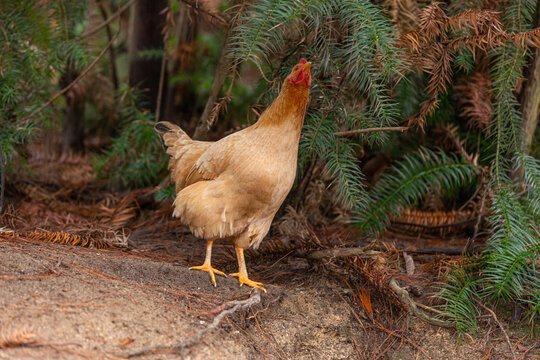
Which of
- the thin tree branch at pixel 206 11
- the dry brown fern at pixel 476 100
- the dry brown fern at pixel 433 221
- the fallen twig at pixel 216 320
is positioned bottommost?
the dry brown fern at pixel 433 221

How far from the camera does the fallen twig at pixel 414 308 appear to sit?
2.65 meters

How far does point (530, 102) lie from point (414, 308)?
70.3 inches

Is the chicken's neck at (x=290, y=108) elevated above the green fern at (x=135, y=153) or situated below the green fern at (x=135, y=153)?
above

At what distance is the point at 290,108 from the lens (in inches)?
109

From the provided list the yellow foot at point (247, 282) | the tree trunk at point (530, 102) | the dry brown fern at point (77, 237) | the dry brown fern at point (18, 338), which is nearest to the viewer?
the dry brown fern at point (18, 338)

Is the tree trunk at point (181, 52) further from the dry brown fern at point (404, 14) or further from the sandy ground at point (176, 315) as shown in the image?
the sandy ground at point (176, 315)

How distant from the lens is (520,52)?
315cm

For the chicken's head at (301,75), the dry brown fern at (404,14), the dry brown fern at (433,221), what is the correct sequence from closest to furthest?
the chicken's head at (301,75), the dry brown fern at (404,14), the dry brown fern at (433,221)

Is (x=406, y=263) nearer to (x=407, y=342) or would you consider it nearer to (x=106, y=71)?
(x=407, y=342)

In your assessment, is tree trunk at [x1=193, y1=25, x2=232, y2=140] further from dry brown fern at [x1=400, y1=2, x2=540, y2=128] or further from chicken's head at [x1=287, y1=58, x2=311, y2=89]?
dry brown fern at [x1=400, y1=2, x2=540, y2=128]

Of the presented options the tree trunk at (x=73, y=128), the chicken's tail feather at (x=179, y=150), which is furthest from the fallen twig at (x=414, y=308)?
the tree trunk at (x=73, y=128)

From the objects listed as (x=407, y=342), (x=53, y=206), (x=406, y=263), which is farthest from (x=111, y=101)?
(x=407, y=342)

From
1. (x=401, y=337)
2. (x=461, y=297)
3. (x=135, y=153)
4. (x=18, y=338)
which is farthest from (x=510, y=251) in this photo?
(x=135, y=153)

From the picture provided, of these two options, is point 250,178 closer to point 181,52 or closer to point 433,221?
point 433,221
